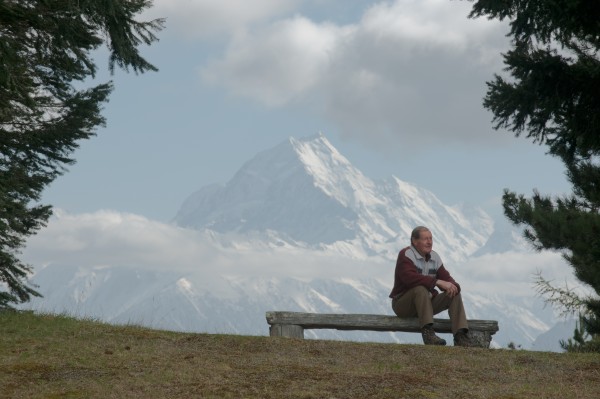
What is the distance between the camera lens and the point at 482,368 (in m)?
12.5

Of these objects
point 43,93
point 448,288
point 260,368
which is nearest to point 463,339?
point 448,288

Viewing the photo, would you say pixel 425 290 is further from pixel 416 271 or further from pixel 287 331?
pixel 287 331

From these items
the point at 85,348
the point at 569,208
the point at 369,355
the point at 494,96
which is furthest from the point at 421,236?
the point at 569,208

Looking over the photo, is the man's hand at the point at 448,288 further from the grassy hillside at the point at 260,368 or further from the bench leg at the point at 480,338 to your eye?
the grassy hillside at the point at 260,368

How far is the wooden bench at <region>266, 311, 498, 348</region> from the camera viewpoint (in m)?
15.5

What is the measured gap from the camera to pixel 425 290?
1515 centimetres

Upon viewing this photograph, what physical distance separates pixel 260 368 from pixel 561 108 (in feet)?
20.4

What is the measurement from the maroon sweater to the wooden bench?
515 mm

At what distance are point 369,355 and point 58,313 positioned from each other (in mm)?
7085

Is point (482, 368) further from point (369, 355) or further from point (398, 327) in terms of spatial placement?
point (398, 327)

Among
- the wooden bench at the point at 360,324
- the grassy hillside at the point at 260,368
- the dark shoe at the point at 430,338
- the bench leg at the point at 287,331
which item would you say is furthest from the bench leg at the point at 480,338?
the bench leg at the point at 287,331

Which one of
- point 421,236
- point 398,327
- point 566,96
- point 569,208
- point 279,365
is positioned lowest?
point 279,365

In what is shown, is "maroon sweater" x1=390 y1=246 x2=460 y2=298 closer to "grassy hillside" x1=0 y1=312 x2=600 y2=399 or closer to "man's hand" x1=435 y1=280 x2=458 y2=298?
"man's hand" x1=435 y1=280 x2=458 y2=298

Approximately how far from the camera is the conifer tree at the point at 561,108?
13.5 m
